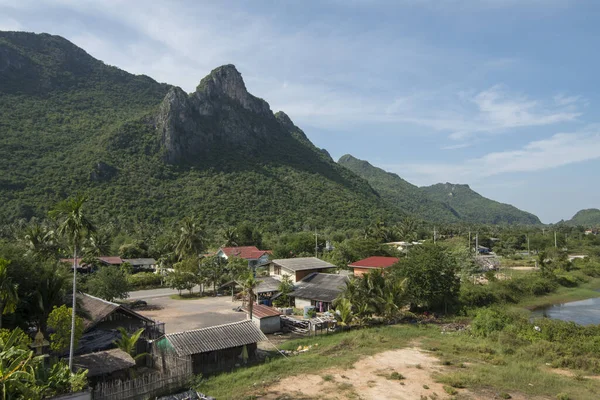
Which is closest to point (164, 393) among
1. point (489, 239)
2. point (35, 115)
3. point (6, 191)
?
point (6, 191)

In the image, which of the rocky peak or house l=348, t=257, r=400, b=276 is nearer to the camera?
house l=348, t=257, r=400, b=276

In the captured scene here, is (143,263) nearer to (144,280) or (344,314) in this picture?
(144,280)

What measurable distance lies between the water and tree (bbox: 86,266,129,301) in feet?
139

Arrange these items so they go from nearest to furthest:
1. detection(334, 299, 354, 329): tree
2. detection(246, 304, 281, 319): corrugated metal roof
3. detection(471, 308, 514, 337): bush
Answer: detection(471, 308, 514, 337): bush
detection(246, 304, 281, 319): corrugated metal roof
detection(334, 299, 354, 329): tree

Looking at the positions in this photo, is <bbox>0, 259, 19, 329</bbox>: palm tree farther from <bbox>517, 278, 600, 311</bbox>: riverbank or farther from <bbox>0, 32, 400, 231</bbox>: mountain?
<bbox>0, 32, 400, 231</bbox>: mountain

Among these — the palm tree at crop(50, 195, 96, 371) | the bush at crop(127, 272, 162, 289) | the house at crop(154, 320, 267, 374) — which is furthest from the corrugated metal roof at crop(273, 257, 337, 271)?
the palm tree at crop(50, 195, 96, 371)

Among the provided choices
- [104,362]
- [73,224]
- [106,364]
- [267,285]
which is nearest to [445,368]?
[106,364]

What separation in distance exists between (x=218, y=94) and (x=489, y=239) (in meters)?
117

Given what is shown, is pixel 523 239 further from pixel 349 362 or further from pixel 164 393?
pixel 164 393

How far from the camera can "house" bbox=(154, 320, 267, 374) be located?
70.8ft

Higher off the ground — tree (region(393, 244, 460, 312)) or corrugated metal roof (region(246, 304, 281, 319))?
tree (region(393, 244, 460, 312))

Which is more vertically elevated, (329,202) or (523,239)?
(329,202)

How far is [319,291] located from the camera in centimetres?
3909

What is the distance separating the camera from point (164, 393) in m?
18.8
